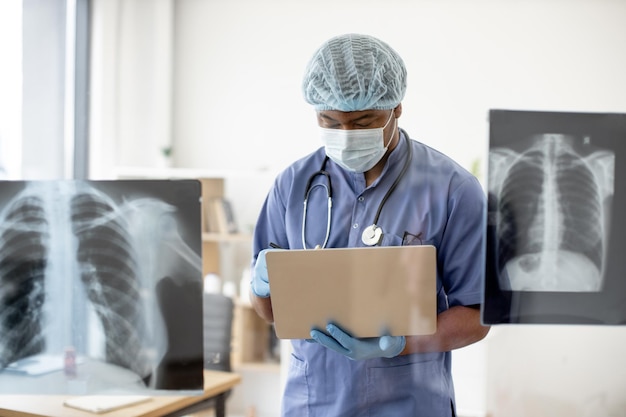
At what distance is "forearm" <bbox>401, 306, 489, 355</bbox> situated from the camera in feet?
3.87

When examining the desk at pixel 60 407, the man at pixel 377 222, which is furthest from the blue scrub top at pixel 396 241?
the desk at pixel 60 407

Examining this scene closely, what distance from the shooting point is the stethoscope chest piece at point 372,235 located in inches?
48.0

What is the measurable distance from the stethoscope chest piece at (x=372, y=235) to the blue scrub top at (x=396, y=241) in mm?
15

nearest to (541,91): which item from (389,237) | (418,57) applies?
(418,57)

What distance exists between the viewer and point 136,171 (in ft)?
10.6

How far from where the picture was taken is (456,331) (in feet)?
3.87

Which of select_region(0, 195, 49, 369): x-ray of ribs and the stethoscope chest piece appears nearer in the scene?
the stethoscope chest piece

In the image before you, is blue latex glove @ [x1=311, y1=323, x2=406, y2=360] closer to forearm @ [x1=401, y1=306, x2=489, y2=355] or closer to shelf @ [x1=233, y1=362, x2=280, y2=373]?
forearm @ [x1=401, y1=306, x2=489, y2=355]

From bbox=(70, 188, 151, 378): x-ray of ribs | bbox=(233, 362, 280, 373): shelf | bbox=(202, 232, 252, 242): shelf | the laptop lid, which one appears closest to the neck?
the laptop lid

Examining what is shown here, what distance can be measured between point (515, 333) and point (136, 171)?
2.14 meters

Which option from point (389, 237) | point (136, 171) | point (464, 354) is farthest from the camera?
point (136, 171)

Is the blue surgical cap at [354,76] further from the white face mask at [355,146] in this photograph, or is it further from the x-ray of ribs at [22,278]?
the x-ray of ribs at [22,278]

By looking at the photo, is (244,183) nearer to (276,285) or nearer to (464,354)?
(464,354)

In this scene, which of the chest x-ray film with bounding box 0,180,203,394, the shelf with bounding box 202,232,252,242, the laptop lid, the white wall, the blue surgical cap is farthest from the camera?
the shelf with bounding box 202,232,252,242
